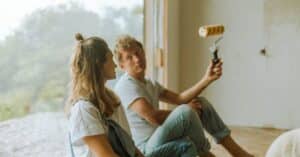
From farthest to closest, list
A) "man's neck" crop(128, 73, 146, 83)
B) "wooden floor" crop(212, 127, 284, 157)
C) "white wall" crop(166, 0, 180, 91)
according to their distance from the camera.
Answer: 1. "white wall" crop(166, 0, 180, 91)
2. "wooden floor" crop(212, 127, 284, 157)
3. "man's neck" crop(128, 73, 146, 83)

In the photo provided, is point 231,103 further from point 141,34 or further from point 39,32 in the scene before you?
point 39,32

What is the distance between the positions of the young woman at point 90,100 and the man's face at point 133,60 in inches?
26.6

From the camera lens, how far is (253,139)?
15.1 ft

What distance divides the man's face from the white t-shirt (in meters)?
0.85

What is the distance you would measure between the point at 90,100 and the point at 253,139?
273cm

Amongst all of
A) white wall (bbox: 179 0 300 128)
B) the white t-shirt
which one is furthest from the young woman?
white wall (bbox: 179 0 300 128)

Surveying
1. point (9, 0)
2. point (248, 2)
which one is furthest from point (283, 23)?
point (9, 0)

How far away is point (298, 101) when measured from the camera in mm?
4918

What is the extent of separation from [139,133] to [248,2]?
2.44 meters

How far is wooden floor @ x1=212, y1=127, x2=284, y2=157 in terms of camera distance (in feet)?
13.4

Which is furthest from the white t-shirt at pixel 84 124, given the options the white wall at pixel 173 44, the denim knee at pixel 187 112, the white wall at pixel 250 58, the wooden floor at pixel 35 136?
the white wall at pixel 250 58

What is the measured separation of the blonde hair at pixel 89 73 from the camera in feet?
7.20

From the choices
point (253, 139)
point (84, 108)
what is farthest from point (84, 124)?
point (253, 139)

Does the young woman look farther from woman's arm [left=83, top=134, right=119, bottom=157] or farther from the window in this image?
the window
